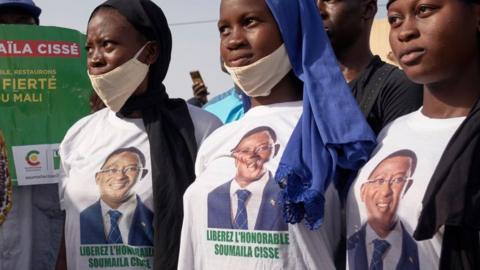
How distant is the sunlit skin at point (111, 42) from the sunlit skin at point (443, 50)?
4.26ft

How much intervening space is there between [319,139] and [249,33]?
49 centimetres

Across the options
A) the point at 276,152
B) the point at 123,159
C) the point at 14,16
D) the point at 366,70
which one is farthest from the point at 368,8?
the point at 14,16

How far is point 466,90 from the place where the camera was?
2146 millimetres

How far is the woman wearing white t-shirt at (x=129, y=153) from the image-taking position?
2939mm

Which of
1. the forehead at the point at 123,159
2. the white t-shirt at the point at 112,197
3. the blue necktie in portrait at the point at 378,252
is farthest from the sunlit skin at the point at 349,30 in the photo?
the blue necktie in portrait at the point at 378,252

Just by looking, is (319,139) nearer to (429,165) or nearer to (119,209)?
(429,165)

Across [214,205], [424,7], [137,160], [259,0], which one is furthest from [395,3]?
[137,160]

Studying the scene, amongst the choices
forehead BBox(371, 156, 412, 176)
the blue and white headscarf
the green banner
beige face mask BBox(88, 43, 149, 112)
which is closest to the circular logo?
the green banner

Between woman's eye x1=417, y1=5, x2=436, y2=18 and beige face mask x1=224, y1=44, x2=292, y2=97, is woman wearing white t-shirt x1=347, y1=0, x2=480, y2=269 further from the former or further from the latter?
beige face mask x1=224, y1=44, x2=292, y2=97

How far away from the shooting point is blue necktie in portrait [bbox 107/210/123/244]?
2.95 meters

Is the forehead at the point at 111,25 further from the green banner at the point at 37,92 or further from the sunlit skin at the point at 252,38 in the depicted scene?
the green banner at the point at 37,92

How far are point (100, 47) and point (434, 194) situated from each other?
5.63 feet

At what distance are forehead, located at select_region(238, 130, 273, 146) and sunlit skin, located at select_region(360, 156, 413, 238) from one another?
1.37 feet

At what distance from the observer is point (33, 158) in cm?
387
